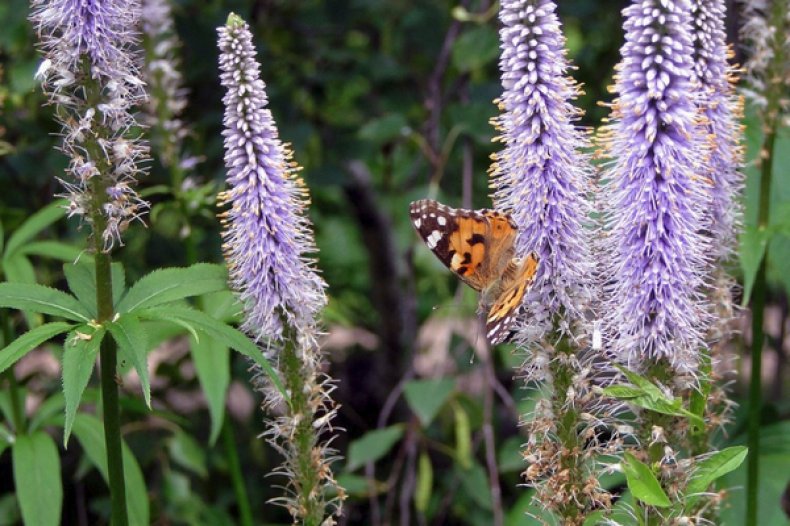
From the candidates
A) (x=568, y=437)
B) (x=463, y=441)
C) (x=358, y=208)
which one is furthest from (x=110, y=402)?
(x=358, y=208)

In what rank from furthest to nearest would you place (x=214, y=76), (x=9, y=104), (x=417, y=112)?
(x=417, y=112) → (x=214, y=76) → (x=9, y=104)

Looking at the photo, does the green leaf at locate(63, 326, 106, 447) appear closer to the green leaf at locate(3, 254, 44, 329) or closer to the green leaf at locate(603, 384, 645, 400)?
the green leaf at locate(3, 254, 44, 329)

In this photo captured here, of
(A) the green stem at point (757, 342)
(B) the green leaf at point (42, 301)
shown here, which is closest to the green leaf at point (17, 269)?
(B) the green leaf at point (42, 301)

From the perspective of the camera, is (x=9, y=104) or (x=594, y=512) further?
(x=9, y=104)

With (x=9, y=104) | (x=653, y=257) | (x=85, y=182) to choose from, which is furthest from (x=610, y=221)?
(x=9, y=104)

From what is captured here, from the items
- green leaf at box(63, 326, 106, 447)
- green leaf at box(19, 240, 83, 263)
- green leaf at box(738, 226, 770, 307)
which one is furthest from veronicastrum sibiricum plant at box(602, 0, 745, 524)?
green leaf at box(19, 240, 83, 263)

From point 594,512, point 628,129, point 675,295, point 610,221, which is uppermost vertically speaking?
point 628,129

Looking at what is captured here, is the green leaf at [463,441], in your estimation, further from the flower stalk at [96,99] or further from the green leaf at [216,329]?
the flower stalk at [96,99]

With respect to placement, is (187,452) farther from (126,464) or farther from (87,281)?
(87,281)

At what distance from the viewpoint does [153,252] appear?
18.6 feet

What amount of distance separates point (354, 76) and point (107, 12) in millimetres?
3209

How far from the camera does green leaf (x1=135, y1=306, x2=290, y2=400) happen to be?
2686 mm

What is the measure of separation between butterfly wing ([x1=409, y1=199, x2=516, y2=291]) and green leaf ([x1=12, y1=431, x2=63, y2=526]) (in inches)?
61.1

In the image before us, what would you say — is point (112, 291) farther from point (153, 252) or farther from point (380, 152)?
point (380, 152)
